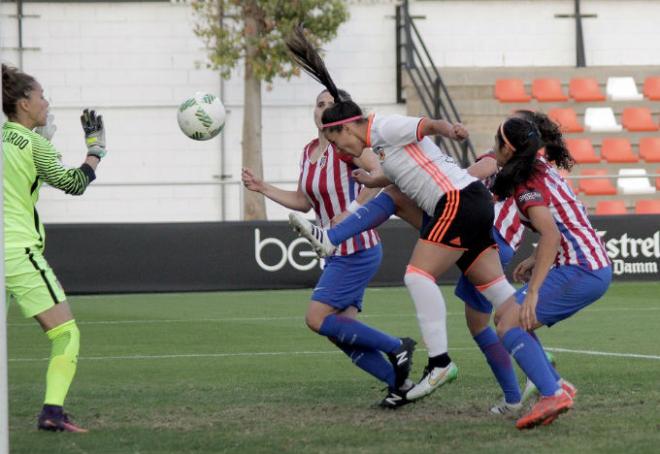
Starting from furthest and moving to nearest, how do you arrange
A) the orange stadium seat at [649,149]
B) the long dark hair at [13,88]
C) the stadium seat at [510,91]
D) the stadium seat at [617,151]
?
the stadium seat at [510,91], the orange stadium seat at [649,149], the stadium seat at [617,151], the long dark hair at [13,88]

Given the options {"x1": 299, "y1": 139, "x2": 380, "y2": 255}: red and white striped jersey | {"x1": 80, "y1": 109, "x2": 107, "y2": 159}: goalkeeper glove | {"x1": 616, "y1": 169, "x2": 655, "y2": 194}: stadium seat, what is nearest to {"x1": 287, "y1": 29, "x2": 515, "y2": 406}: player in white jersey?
{"x1": 299, "y1": 139, "x2": 380, "y2": 255}: red and white striped jersey

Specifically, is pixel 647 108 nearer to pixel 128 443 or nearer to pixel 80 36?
pixel 80 36

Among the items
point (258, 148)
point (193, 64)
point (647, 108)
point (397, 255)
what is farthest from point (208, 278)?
point (647, 108)

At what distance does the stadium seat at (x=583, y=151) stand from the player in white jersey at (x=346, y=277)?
1676 centimetres

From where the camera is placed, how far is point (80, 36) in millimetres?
26109

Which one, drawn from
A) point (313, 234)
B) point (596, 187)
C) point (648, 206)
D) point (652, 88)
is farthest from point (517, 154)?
point (652, 88)

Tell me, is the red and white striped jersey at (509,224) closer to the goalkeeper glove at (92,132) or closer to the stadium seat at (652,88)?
the goalkeeper glove at (92,132)

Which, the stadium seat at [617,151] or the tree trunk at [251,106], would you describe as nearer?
the tree trunk at [251,106]

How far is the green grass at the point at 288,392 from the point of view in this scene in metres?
6.71

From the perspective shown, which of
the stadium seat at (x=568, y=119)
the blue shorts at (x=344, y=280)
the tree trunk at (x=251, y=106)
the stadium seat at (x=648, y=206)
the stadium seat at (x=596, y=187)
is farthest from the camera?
the stadium seat at (x=568, y=119)

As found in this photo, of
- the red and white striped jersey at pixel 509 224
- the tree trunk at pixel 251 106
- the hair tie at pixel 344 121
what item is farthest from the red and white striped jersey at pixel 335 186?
the tree trunk at pixel 251 106

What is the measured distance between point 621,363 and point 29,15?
61.1 feet

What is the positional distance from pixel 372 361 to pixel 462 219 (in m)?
1.31

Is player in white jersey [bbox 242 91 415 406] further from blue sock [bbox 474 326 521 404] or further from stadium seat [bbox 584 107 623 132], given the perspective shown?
stadium seat [bbox 584 107 623 132]
